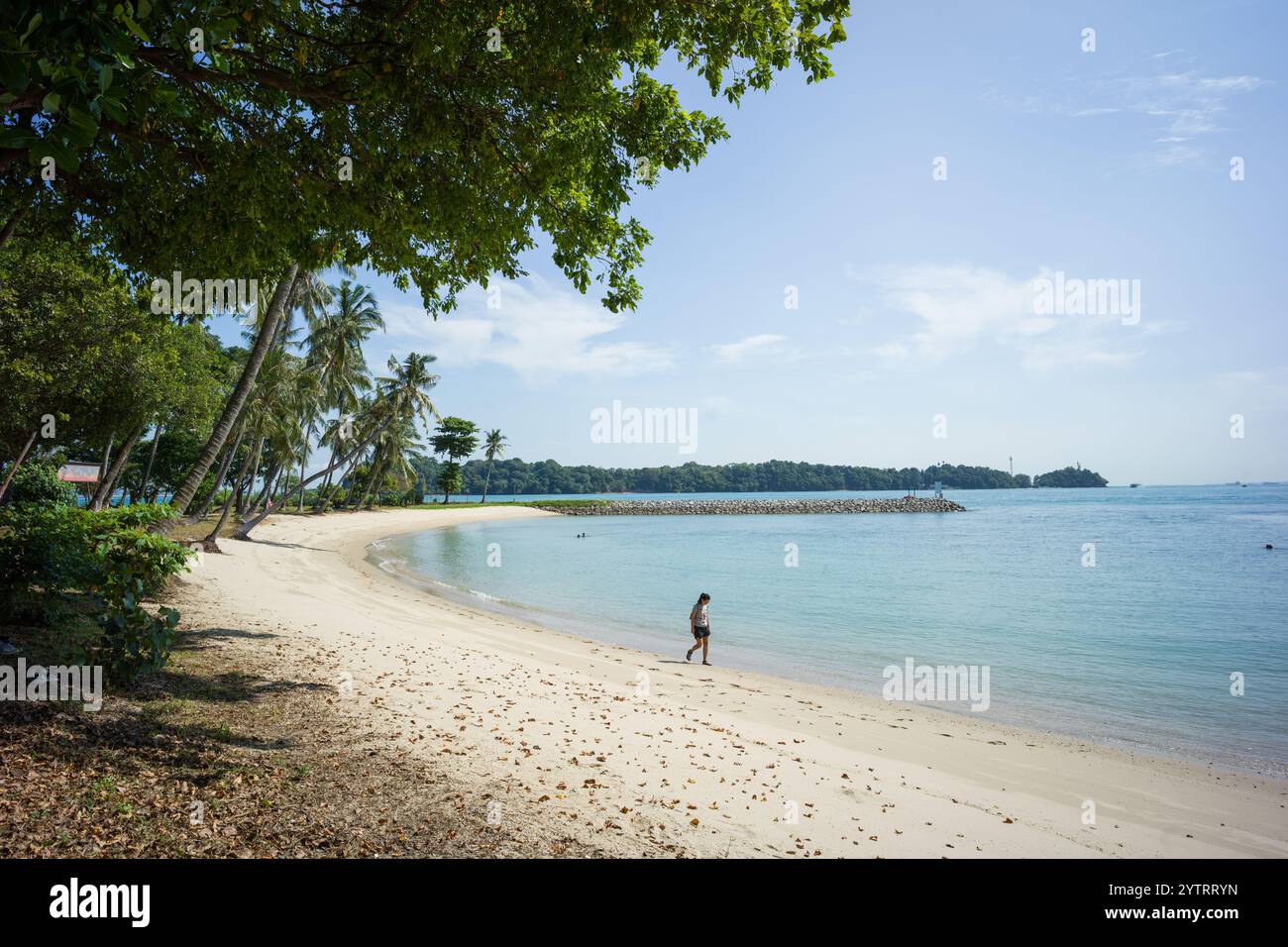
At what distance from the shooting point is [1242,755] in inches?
431

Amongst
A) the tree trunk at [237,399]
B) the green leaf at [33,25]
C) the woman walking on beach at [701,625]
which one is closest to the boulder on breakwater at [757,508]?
the tree trunk at [237,399]

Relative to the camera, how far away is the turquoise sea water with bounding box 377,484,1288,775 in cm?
1380

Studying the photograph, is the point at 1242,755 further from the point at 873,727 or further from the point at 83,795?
the point at 83,795

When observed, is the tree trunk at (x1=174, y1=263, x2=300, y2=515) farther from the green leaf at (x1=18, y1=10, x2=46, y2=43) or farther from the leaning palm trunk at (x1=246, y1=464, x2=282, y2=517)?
the leaning palm trunk at (x1=246, y1=464, x2=282, y2=517)

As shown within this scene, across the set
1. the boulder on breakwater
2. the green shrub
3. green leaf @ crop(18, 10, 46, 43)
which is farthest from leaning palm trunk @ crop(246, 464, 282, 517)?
the boulder on breakwater

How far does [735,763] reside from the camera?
8.00 metres

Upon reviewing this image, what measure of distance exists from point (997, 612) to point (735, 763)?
842 inches

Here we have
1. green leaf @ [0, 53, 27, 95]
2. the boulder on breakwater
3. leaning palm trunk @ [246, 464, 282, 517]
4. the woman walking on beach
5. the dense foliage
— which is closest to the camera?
green leaf @ [0, 53, 27, 95]

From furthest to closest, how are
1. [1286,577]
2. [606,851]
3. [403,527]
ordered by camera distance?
[403,527]
[1286,577]
[606,851]

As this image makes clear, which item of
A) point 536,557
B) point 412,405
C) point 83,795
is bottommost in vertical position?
point 536,557

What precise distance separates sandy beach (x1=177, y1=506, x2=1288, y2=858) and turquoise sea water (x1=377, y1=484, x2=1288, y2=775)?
103 inches
